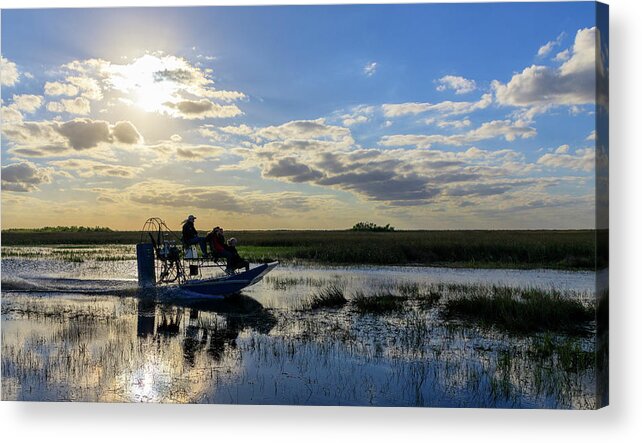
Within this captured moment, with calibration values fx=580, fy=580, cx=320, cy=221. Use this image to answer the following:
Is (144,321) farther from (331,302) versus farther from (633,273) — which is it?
(633,273)

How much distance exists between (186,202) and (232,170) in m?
0.79

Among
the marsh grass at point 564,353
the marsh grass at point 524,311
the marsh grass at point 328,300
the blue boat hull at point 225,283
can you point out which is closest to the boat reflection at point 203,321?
the blue boat hull at point 225,283

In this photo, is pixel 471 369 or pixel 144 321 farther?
pixel 144 321

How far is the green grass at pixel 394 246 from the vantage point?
29.2 feet

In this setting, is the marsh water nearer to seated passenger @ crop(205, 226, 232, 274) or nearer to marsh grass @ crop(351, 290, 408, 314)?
marsh grass @ crop(351, 290, 408, 314)

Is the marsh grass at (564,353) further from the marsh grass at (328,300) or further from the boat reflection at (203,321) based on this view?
the boat reflection at (203,321)

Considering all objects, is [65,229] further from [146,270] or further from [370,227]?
[370,227]

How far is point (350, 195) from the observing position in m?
8.48

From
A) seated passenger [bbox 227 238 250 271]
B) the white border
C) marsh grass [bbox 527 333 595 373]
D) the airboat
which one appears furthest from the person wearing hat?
marsh grass [bbox 527 333 595 373]

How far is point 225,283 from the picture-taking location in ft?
35.4

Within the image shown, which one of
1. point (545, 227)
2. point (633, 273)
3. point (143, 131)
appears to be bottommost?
point (633, 273)

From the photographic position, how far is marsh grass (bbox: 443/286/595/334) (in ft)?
27.5

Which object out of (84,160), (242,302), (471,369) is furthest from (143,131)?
(471,369)

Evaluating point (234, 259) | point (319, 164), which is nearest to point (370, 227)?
point (319, 164)
